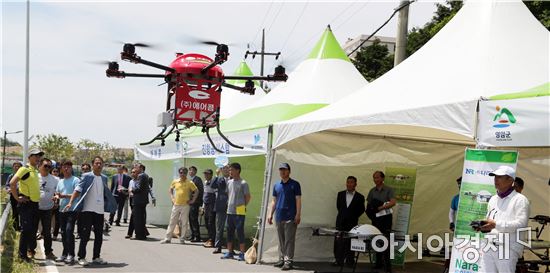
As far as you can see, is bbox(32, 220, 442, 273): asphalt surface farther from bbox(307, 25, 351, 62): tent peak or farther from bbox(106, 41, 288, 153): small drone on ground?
bbox(307, 25, 351, 62): tent peak

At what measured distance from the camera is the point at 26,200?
30.3 feet

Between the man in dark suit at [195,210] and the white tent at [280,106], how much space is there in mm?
539

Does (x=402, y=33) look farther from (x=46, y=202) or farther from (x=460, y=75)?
(x=46, y=202)

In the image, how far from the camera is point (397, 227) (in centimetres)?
1104

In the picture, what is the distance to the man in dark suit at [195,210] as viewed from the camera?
1419 cm

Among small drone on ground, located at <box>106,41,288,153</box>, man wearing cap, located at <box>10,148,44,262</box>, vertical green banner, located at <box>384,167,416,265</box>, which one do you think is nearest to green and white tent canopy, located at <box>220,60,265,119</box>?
small drone on ground, located at <box>106,41,288,153</box>

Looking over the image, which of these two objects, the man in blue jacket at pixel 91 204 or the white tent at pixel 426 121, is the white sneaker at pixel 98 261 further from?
the white tent at pixel 426 121

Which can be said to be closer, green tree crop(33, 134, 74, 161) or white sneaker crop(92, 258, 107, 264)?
white sneaker crop(92, 258, 107, 264)

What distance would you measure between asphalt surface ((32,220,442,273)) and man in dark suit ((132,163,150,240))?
1.29 ft

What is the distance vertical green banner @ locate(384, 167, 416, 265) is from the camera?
10.9 m

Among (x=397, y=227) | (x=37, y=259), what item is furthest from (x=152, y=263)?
(x=397, y=227)

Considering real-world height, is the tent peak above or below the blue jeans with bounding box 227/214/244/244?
above

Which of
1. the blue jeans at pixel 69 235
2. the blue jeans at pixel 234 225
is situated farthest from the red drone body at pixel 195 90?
the blue jeans at pixel 69 235

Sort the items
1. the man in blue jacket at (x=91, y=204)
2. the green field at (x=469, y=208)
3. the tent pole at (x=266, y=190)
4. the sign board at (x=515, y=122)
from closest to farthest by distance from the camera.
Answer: the sign board at (x=515, y=122), the green field at (x=469, y=208), the man in blue jacket at (x=91, y=204), the tent pole at (x=266, y=190)
